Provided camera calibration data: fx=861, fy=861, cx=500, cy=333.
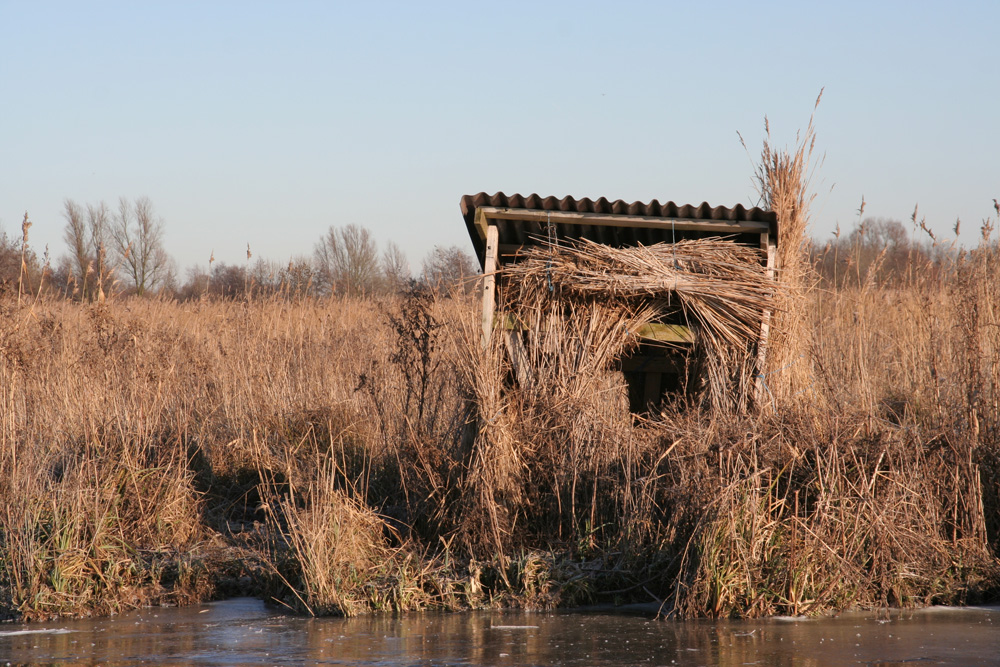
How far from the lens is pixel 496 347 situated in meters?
7.22

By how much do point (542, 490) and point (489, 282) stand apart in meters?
1.82

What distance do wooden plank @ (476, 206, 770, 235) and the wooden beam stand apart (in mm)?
157

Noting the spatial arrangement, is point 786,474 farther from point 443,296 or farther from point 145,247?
point 145,247

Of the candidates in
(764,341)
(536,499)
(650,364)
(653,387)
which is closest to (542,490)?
(536,499)

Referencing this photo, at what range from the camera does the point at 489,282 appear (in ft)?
24.3

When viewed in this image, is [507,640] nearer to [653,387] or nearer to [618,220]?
[618,220]

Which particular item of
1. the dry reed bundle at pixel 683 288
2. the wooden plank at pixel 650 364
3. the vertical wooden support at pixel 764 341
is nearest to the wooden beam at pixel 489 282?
the dry reed bundle at pixel 683 288

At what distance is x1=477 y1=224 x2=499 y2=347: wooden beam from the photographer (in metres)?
7.29

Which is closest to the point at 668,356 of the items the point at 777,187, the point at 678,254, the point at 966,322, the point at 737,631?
the point at 678,254

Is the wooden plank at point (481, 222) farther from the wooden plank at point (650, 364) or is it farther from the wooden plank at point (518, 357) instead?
the wooden plank at point (650, 364)

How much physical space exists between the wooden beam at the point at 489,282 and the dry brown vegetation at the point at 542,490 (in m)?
0.11

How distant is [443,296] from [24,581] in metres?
4.45

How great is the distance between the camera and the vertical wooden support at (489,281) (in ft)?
23.9

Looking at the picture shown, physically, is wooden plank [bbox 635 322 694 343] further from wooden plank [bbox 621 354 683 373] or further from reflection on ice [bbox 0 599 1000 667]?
reflection on ice [bbox 0 599 1000 667]
